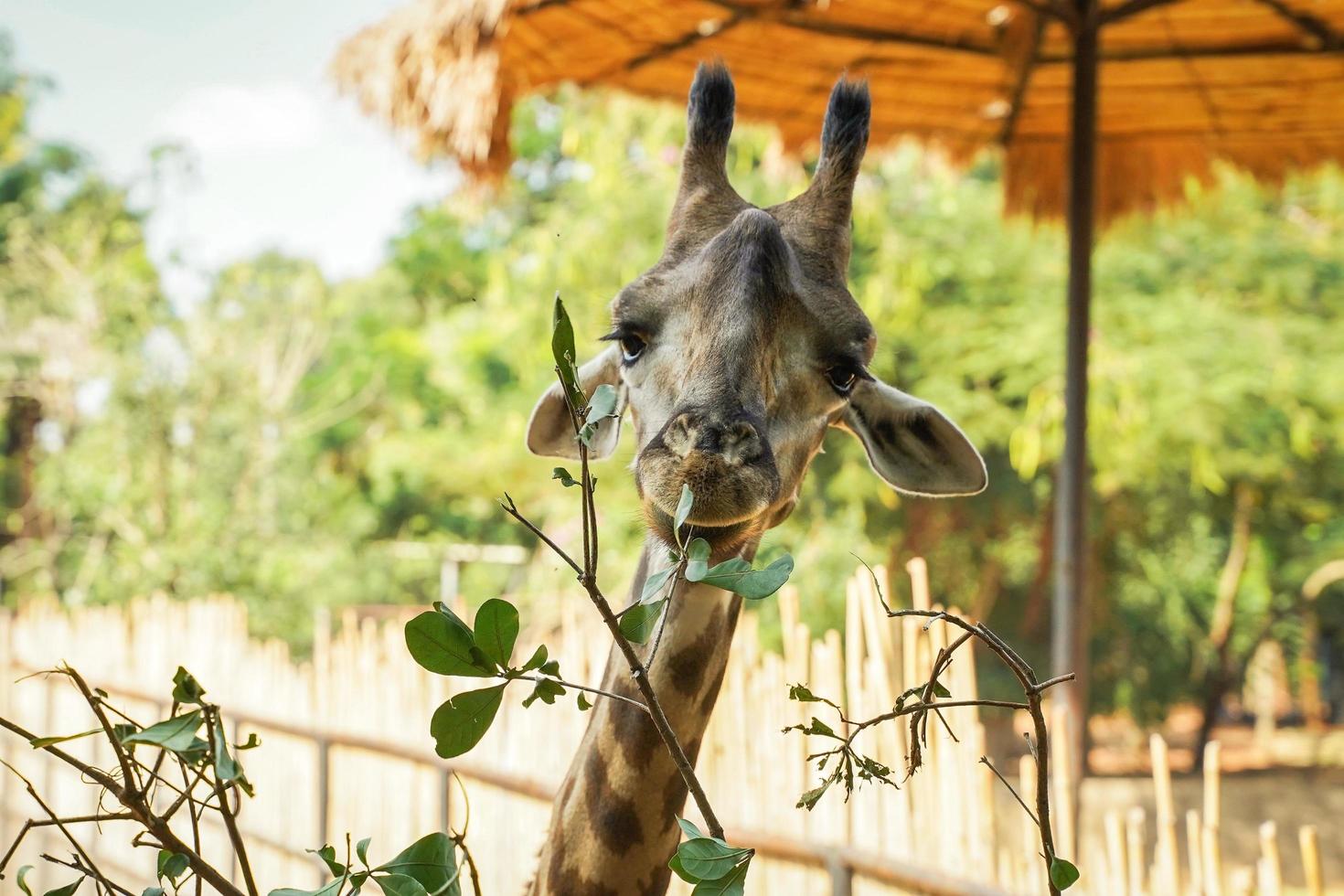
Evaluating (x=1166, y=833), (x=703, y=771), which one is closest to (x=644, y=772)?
(x=1166, y=833)

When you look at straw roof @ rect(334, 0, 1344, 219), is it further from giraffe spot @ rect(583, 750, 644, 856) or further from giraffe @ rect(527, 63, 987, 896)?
giraffe spot @ rect(583, 750, 644, 856)

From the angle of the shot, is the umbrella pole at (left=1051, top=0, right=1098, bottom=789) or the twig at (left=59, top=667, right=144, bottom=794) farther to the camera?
the umbrella pole at (left=1051, top=0, right=1098, bottom=789)

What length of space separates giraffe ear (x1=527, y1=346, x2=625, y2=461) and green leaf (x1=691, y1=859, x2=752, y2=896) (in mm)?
1052

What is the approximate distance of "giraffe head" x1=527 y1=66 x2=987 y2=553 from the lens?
4.59 feet

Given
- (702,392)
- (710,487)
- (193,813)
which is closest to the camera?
(193,813)

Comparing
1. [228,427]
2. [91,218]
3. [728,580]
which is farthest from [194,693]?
[91,218]

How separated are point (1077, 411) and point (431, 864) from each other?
3.42 m

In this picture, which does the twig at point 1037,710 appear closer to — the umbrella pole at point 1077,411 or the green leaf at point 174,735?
the green leaf at point 174,735

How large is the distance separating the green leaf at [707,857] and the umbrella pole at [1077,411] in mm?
3250

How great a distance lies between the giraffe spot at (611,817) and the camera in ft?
5.61

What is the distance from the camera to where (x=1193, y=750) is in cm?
986

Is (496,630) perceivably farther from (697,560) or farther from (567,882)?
(567,882)

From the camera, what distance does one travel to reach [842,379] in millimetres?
1872

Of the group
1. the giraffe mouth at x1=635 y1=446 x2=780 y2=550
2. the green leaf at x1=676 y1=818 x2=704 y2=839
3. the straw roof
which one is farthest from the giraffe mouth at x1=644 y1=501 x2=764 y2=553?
the straw roof
